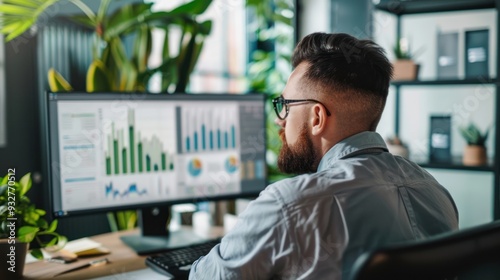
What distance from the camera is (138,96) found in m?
1.47

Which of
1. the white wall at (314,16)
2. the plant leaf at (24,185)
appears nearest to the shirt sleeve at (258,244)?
the plant leaf at (24,185)

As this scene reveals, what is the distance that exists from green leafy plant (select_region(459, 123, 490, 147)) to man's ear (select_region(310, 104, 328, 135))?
50.1 inches

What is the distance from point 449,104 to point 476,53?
0.37 m

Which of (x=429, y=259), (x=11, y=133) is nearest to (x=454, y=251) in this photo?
(x=429, y=259)

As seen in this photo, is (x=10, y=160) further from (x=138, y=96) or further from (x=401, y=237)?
(x=401, y=237)

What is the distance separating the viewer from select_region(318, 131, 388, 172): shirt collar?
1.01 meters

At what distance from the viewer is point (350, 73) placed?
101cm

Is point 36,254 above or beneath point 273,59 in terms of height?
beneath

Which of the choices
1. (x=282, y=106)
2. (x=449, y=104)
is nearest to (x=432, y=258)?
(x=282, y=106)

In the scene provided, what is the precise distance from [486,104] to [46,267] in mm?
1942

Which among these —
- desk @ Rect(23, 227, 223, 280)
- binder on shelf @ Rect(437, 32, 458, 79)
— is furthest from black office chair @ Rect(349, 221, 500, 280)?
binder on shelf @ Rect(437, 32, 458, 79)

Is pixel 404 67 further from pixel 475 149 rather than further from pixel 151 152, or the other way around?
pixel 151 152

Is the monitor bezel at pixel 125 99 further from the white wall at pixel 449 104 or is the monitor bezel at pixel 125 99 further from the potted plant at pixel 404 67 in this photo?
the white wall at pixel 449 104

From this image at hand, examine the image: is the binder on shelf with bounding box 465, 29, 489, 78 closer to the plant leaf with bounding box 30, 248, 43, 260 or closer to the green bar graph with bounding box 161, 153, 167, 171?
the green bar graph with bounding box 161, 153, 167, 171
